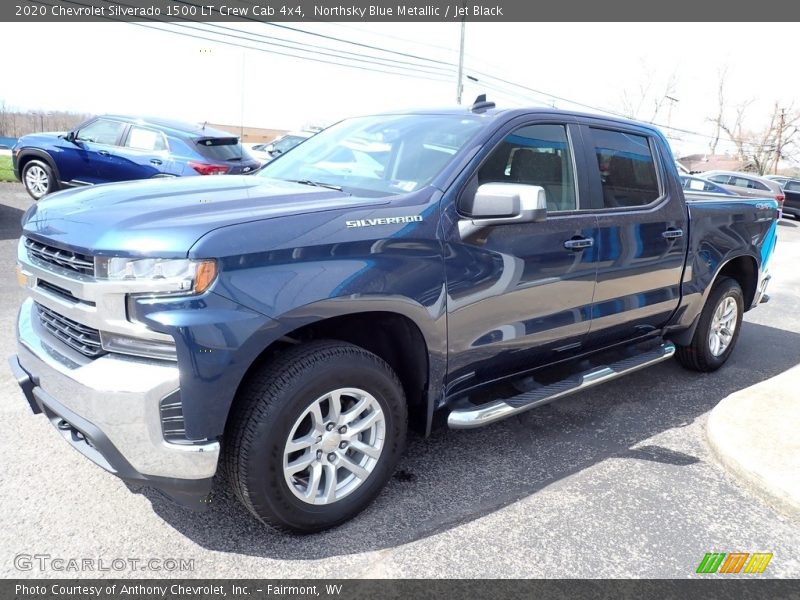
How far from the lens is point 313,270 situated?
8.14ft

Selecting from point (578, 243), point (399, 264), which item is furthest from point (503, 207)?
point (578, 243)

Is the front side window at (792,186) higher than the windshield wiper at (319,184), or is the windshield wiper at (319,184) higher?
the windshield wiper at (319,184)

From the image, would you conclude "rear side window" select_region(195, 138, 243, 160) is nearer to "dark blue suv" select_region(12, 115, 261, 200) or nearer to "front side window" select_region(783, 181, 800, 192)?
Result: "dark blue suv" select_region(12, 115, 261, 200)

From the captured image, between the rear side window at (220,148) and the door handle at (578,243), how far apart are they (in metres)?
7.52

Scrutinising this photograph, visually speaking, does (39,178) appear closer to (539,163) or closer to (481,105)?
(481,105)

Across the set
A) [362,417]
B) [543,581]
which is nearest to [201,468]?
[362,417]

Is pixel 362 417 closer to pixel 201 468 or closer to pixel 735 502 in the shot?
pixel 201 468

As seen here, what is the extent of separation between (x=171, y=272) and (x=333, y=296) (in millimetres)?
621

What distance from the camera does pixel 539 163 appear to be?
3.55m

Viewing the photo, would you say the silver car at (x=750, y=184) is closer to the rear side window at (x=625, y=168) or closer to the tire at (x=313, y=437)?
the rear side window at (x=625, y=168)

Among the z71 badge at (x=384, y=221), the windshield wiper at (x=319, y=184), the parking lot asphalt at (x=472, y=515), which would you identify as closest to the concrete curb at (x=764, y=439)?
the parking lot asphalt at (x=472, y=515)

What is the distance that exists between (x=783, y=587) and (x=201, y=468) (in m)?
2.41

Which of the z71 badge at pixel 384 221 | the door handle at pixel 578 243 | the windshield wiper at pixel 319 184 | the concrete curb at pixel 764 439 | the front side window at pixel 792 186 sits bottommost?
the front side window at pixel 792 186

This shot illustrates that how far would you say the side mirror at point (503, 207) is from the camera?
288 cm
